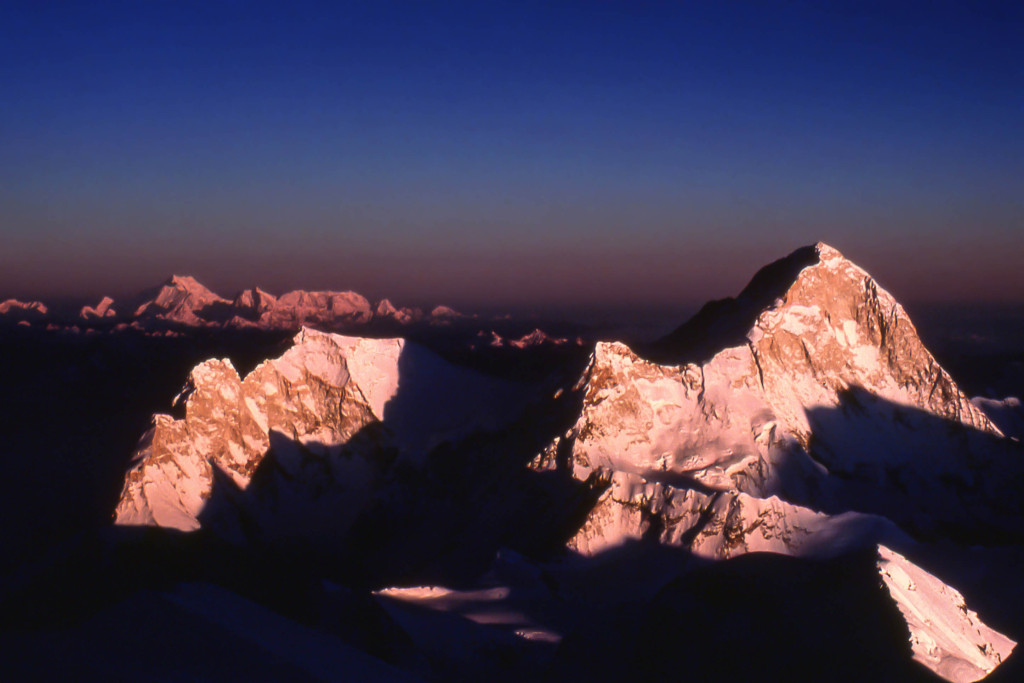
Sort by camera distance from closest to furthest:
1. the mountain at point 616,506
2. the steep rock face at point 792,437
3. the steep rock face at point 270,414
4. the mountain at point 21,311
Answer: the mountain at point 616,506 → the steep rock face at point 792,437 → the steep rock face at point 270,414 → the mountain at point 21,311

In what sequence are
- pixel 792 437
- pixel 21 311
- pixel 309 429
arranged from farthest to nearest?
1. pixel 21 311
2. pixel 309 429
3. pixel 792 437

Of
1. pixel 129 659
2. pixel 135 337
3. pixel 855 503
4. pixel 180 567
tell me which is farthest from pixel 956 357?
pixel 135 337

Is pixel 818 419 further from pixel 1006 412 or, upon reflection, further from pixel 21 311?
pixel 21 311

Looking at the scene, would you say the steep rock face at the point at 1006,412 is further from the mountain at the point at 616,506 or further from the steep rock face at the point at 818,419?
the steep rock face at the point at 818,419

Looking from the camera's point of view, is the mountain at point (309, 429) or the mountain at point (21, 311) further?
the mountain at point (21, 311)

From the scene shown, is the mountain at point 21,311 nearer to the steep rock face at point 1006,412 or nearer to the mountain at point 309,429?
the mountain at point 309,429

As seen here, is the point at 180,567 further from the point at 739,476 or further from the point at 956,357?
the point at 956,357

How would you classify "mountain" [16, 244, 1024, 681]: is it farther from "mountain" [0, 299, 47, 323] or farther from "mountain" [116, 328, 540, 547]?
"mountain" [0, 299, 47, 323]

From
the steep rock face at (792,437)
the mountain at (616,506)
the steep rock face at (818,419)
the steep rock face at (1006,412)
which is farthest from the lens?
the steep rock face at (1006,412)

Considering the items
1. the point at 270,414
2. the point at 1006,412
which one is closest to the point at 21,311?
the point at 270,414

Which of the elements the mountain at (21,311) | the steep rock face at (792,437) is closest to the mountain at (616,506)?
the steep rock face at (792,437)
